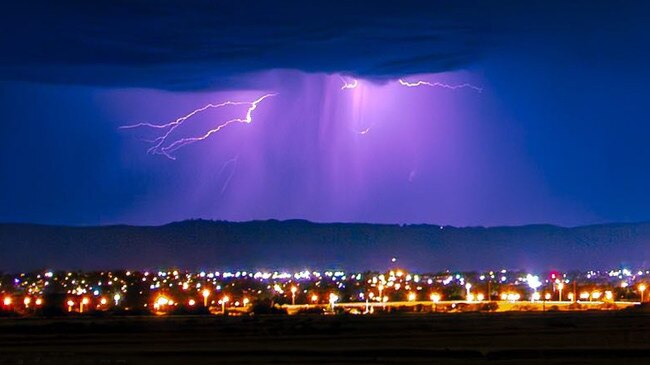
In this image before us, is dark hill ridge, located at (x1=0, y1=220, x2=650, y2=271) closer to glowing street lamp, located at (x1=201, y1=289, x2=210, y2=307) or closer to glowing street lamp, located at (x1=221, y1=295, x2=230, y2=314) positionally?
glowing street lamp, located at (x1=201, y1=289, x2=210, y2=307)

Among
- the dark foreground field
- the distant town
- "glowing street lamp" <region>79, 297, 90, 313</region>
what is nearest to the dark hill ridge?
the distant town

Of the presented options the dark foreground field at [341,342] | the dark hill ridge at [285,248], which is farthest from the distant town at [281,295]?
the dark hill ridge at [285,248]

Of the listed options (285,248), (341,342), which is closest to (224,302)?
(341,342)

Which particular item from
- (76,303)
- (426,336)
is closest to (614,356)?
(426,336)

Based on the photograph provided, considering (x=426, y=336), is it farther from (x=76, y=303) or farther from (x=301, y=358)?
(x=76, y=303)

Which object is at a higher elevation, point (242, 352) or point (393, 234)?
point (393, 234)

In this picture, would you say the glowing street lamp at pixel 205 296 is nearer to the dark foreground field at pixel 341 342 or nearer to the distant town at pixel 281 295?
the distant town at pixel 281 295
